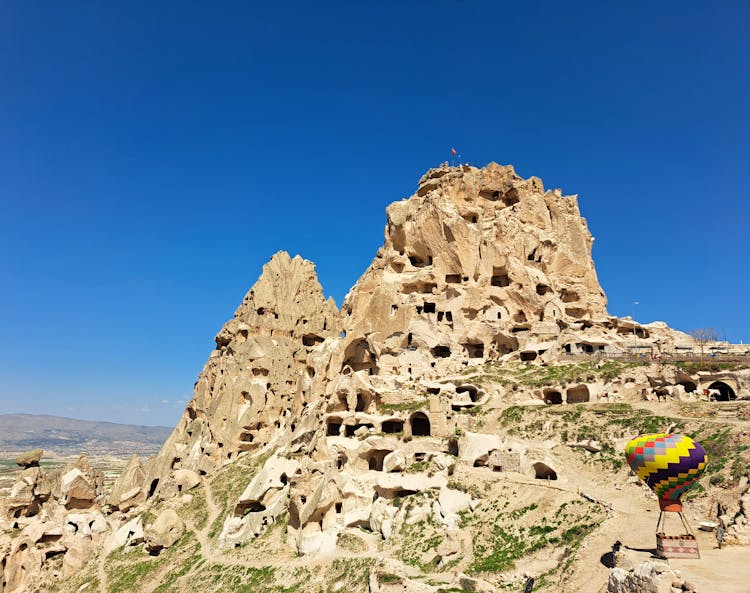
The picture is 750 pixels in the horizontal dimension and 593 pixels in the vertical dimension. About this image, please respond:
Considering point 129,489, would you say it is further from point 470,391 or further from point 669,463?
point 669,463

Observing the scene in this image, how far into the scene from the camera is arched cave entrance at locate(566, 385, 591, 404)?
44.5 m

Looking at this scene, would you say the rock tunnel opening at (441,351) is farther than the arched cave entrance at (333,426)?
Yes

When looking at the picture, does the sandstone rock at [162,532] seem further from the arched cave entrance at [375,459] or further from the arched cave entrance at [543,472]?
the arched cave entrance at [543,472]

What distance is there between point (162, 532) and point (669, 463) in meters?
40.4

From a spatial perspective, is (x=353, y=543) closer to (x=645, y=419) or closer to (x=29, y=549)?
(x=645, y=419)

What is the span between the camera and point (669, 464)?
18.4m

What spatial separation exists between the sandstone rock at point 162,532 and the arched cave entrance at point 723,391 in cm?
4628

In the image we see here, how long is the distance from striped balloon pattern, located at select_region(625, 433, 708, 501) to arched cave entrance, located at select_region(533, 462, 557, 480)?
14.4m

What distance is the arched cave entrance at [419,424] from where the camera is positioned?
44.1 m

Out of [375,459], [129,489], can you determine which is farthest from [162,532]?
[129,489]

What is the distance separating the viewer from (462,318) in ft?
197

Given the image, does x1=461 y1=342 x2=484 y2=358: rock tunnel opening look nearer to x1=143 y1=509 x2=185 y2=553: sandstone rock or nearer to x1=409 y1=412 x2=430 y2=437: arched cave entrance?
x1=409 y1=412 x2=430 y2=437: arched cave entrance

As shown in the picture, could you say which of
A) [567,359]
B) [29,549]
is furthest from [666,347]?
[29,549]

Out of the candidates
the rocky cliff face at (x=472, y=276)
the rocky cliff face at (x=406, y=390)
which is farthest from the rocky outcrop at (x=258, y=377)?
the rocky cliff face at (x=472, y=276)
